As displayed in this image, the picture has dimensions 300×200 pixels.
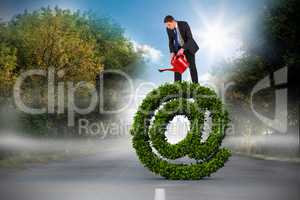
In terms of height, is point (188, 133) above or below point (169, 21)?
below

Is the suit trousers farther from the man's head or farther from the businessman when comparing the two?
the man's head

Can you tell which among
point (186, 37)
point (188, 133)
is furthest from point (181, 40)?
point (188, 133)

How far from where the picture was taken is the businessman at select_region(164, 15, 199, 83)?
2348 cm

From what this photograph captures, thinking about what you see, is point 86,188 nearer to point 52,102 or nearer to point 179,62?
point 179,62

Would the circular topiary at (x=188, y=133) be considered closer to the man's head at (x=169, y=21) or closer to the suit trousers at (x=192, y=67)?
the suit trousers at (x=192, y=67)

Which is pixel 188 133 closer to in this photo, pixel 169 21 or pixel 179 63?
pixel 179 63

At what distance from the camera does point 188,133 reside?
2384 cm

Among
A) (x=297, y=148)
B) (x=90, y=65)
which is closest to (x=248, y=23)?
(x=297, y=148)

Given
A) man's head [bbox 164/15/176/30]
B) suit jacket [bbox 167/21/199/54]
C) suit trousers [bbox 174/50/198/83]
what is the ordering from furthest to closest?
suit trousers [bbox 174/50/198/83], suit jacket [bbox 167/21/199/54], man's head [bbox 164/15/176/30]

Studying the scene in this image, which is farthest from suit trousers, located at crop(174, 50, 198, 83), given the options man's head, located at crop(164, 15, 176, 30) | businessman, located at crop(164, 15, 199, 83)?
man's head, located at crop(164, 15, 176, 30)

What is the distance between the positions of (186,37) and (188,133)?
3515mm

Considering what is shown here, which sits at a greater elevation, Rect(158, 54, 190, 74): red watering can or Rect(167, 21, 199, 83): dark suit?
Rect(167, 21, 199, 83): dark suit

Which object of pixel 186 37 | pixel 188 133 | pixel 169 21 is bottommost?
pixel 188 133

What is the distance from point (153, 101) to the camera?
2397cm
